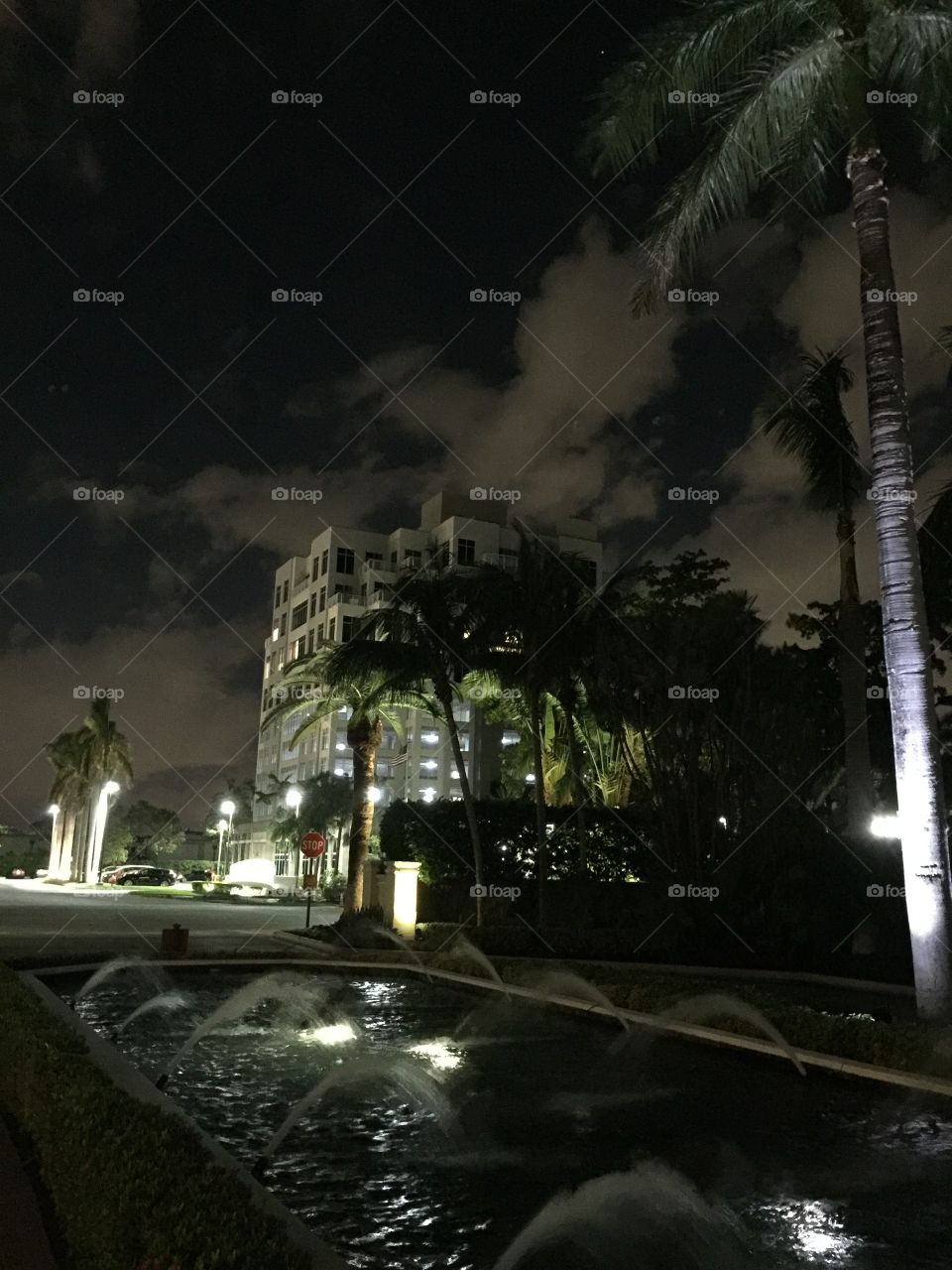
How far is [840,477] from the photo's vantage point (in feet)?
80.9

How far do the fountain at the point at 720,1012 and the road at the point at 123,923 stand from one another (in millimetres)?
9928

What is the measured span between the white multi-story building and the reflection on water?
270 feet

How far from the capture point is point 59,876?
72062mm

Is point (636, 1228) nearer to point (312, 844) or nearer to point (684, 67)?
point (684, 67)

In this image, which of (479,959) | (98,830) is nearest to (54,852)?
(98,830)

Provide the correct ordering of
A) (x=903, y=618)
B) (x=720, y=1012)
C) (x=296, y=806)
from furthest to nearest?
(x=296, y=806) < (x=903, y=618) < (x=720, y=1012)

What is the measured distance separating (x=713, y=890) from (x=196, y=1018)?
39.6 feet

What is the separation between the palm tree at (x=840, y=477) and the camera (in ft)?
78.1

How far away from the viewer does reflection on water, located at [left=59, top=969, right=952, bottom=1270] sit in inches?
239
